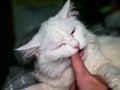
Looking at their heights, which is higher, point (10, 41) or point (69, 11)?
point (69, 11)

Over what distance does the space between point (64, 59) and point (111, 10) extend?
3.73 ft

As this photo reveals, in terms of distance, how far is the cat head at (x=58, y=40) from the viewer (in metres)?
0.94

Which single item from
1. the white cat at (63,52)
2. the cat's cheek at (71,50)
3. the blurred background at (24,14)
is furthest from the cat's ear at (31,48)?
the blurred background at (24,14)

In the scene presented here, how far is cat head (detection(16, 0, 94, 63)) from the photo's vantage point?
0.94m

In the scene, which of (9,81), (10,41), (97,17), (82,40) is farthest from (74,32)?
(10,41)

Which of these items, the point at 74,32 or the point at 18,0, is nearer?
the point at 74,32

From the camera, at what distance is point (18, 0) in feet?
7.98

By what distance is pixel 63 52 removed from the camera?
94 cm

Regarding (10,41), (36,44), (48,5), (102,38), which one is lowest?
(10,41)

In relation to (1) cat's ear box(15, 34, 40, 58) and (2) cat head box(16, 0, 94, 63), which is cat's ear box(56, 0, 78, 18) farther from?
(1) cat's ear box(15, 34, 40, 58)

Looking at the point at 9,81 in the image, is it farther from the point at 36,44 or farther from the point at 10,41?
the point at 10,41

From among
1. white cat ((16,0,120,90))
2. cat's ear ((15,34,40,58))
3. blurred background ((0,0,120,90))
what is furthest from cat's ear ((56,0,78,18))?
blurred background ((0,0,120,90))

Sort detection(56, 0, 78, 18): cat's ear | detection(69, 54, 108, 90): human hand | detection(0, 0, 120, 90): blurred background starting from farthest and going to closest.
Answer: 1. detection(0, 0, 120, 90): blurred background
2. detection(56, 0, 78, 18): cat's ear
3. detection(69, 54, 108, 90): human hand

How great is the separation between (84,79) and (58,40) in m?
0.16
